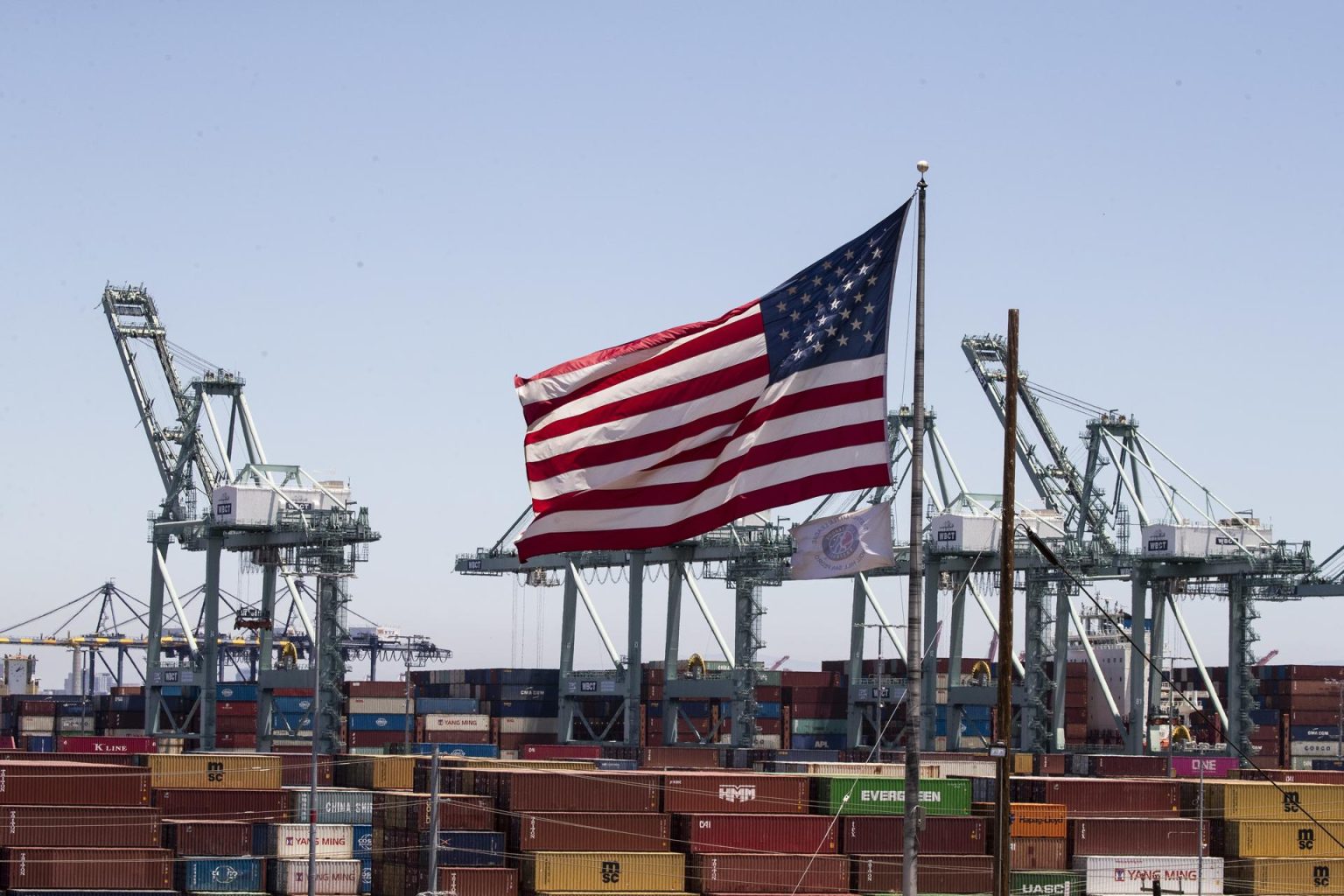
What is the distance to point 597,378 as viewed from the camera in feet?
70.1

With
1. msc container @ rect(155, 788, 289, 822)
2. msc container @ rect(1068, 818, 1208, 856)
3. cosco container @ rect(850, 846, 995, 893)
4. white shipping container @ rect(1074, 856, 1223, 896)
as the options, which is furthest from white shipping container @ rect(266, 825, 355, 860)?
white shipping container @ rect(1074, 856, 1223, 896)

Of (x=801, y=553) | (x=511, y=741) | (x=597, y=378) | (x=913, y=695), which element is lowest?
(x=511, y=741)

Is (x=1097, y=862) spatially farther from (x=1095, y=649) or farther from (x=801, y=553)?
(x=1095, y=649)

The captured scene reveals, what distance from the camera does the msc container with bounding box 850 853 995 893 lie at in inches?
1752

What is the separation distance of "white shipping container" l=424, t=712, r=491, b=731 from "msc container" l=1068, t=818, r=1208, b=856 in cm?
6172

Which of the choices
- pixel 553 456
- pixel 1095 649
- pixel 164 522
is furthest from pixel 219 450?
pixel 553 456

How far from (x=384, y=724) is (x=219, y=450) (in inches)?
650

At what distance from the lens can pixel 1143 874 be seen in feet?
157

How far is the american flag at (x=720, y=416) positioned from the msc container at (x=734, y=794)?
2514 centimetres

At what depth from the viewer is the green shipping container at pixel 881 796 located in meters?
46.1

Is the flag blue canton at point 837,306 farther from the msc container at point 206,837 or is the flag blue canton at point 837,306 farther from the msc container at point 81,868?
the msc container at point 206,837

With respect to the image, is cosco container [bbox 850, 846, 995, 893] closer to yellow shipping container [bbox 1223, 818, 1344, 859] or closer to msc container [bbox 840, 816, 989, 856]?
msc container [bbox 840, 816, 989, 856]

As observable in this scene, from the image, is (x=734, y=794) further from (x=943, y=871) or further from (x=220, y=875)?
(x=220, y=875)

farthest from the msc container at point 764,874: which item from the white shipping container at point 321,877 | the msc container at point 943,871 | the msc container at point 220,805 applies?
the msc container at point 220,805
